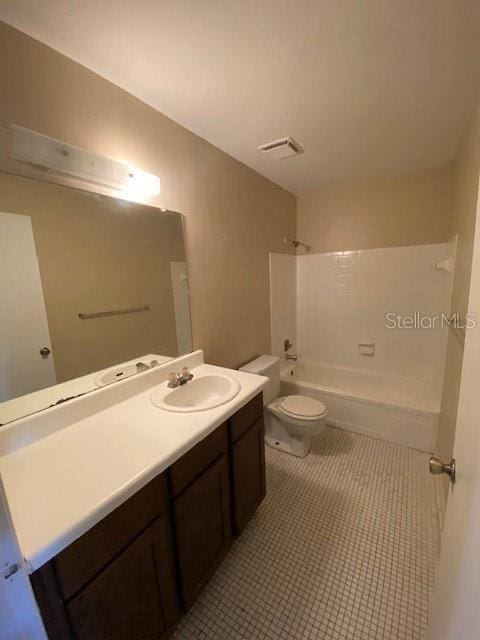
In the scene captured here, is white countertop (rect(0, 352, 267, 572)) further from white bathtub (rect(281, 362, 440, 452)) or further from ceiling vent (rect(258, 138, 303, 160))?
ceiling vent (rect(258, 138, 303, 160))

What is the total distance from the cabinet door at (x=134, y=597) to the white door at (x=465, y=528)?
0.82 meters

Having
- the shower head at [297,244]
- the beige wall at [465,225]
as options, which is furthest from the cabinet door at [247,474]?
the shower head at [297,244]

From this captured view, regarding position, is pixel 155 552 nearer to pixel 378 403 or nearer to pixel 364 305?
pixel 378 403

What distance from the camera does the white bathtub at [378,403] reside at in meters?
2.20

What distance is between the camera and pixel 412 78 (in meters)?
1.27

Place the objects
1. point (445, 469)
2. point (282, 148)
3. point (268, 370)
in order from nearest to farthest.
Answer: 1. point (445, 469)
2. point (282, 148)
3. point (268, 370)

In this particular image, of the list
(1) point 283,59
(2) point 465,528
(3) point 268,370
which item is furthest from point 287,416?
(1) point 283,59

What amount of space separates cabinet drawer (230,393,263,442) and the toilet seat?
0.66 metres

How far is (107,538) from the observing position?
0.78 metres

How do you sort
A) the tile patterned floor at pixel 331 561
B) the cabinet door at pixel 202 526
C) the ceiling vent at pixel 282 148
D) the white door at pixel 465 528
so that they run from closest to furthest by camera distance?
the white door at pixel 465 528 → the cabinet door at pixel 202 526 → the tile patterned floor at pixel 331 561 → the ceiling vent at pixel 282 148

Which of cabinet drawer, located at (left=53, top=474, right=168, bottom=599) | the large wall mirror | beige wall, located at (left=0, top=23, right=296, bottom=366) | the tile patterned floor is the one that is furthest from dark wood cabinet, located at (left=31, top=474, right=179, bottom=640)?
beige wall, located at (left=0, top=23, right=296, bottom=366)

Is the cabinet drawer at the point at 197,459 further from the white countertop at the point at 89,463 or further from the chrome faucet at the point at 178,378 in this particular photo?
the chrome faucet at the point at 178,378

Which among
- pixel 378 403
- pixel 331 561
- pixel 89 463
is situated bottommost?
pixel 331 561

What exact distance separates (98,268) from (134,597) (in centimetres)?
124
